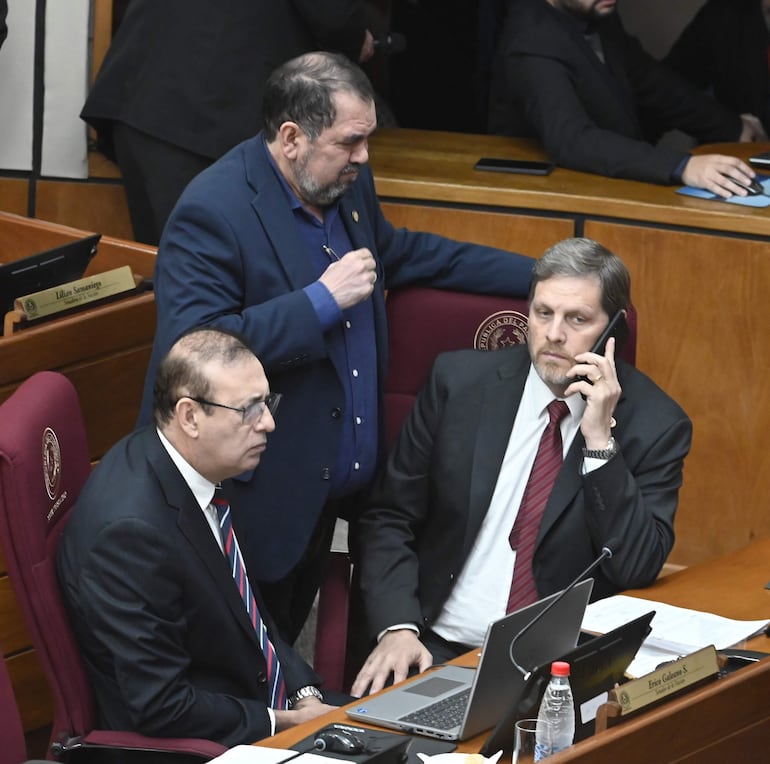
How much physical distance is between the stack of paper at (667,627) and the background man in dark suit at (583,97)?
1.63m

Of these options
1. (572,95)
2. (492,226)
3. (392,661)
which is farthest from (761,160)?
(392,661)

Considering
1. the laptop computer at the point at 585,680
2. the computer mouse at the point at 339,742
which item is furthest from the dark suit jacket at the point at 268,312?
the laptop computer at the point at 585,680

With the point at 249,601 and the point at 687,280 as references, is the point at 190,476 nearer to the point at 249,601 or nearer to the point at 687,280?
the point at 249,601

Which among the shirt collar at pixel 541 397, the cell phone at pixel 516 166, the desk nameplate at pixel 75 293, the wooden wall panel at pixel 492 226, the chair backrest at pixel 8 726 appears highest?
the cell phone at pixel 516 166

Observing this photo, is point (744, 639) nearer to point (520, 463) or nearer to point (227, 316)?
point (520, 463)

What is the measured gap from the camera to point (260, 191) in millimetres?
2902

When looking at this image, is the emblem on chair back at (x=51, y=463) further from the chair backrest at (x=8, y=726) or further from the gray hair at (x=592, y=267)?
the gray hair at (x=592, y=267)

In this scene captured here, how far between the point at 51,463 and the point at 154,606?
0.97 ft

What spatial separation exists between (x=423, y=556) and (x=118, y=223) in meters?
1.80

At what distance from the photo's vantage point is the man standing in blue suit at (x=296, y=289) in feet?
9.25

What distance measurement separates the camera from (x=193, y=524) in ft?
8.00

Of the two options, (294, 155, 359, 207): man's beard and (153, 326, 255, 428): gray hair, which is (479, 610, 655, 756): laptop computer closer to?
(153, 326, 255, 428): gray hair

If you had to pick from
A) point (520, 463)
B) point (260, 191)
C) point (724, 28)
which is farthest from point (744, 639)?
point (724, 28)

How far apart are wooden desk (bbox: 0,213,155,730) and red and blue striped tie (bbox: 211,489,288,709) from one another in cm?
62
